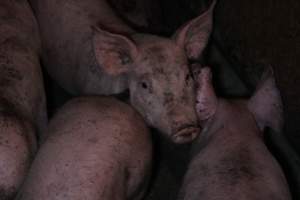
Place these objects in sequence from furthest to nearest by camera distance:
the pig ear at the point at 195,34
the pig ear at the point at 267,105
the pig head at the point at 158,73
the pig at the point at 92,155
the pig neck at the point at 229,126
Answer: the pig ear at the point at 195,34
the pig ear at the point at 267,105
the pig head at the point at 158,73
the pig neck at the point at 229,126
the pig at the point at 92,155

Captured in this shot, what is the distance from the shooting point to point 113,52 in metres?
3.87

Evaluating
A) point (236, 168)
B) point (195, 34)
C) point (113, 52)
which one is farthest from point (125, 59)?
point (236, 168)

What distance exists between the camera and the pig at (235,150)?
2.92 meters

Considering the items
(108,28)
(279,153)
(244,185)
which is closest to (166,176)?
(279,153)

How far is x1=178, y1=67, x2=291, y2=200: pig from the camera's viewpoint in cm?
292

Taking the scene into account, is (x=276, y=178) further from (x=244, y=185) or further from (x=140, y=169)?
(x=140, y=169)

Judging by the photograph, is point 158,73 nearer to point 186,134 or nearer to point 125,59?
point 125,59

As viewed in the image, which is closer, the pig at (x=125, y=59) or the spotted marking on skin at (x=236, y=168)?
the spotted marking on skin at (x=236, y=168)

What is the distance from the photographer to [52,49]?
455cm

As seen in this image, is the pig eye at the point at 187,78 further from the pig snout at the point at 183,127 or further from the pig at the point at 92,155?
the pig at the point at 92,155

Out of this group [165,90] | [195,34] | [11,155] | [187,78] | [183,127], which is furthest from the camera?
[195,34]

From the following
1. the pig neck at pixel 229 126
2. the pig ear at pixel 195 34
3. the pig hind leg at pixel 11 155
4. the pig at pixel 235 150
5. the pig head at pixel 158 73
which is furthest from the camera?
the pig ear at pixel 195 34

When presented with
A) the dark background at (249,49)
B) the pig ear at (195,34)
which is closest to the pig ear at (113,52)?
the pig ear at (195,34)

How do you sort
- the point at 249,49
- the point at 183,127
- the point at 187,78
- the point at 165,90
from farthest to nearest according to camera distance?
the point at 249,49 < the point at 187,78 < the point at 165,90 < the point at 183,127
